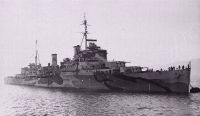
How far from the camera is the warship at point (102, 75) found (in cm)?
2828

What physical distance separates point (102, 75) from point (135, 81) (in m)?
4.32

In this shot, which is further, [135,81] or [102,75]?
[102,75]

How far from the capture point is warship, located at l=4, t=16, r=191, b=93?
28.3 m

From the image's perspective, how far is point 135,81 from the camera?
29.9 meters

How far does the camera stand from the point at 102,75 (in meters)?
32.2

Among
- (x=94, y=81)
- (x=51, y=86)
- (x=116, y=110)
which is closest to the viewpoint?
(x=116, y=110)

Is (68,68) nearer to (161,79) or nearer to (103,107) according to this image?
(161,79)

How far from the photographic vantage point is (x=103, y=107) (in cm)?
2053

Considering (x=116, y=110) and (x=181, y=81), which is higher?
(x=181, y=81)

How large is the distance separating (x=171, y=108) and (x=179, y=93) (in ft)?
29.3

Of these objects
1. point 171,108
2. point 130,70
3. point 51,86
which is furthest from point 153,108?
point 51,86

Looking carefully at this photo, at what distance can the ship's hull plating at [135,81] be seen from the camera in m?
28.0

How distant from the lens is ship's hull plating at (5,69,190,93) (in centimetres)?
2798

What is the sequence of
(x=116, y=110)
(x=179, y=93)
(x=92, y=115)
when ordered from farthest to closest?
(x=179, y=93) < (x=116, y=110) < (x=92, y=115)
